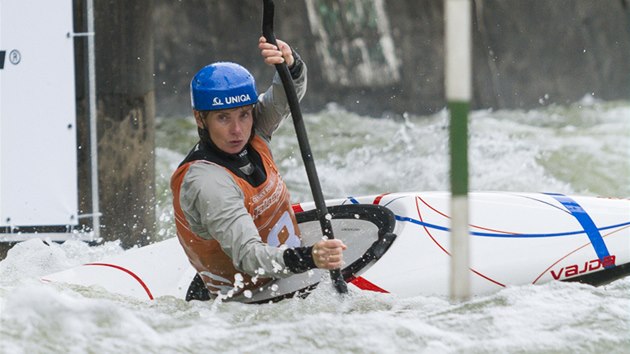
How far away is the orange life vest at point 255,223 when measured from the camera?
13.0 ft

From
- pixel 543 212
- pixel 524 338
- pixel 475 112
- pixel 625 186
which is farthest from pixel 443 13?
→ pixel 524 338

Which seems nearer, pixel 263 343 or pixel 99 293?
pixel 263 343

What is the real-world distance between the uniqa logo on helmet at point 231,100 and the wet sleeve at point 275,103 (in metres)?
0.31

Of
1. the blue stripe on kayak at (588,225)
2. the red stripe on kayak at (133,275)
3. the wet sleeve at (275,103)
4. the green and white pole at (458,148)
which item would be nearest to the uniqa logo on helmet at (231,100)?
the wet sleeve at (275,103)

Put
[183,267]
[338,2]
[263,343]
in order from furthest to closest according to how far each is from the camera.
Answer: [338,2], [183,267], [263,343]

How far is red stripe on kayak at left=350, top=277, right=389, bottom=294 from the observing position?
4219 millimetres

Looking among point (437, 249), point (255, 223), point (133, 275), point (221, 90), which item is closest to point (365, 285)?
point (437, 249)

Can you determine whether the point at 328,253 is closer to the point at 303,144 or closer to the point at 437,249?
the point at 303,144

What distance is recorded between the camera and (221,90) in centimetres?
388

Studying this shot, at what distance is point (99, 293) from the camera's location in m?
4.52

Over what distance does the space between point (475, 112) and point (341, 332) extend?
7965mm

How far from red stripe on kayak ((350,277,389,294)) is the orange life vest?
315mm

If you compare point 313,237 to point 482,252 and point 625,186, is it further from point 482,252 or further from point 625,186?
point 625,186

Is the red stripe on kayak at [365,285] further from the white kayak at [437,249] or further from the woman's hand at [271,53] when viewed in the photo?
the woman's hand at [271,53]
